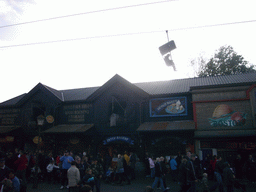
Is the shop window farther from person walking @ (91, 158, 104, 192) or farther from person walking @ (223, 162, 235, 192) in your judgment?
person walking @ (223, 162, 235, 192)

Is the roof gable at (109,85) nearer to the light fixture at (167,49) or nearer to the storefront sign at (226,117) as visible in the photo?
the storefront sign at (226,117)

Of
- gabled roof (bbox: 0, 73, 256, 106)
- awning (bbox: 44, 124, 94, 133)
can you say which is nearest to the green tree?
gabled roof (bbox: 0, 73, 256, 106)

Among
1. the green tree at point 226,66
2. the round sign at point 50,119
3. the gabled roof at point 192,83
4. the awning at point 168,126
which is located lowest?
the awning at point 168,126

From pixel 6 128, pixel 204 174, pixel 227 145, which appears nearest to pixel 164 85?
pixel 227 145

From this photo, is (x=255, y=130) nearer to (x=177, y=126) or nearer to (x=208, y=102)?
(x=208, y=102)

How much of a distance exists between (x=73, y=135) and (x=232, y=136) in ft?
44.5

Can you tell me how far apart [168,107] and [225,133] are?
4789 mm

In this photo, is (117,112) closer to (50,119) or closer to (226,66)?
(50,119)

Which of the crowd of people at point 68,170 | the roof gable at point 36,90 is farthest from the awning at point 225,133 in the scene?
the roof gable at point 36,90

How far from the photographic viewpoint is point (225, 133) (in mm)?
15461

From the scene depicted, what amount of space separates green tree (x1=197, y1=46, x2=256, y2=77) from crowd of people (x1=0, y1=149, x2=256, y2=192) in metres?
23.2

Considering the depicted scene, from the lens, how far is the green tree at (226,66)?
35688mm

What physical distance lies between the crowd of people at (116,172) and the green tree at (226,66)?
23.2 meters

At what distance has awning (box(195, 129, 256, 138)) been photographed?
14875mm
